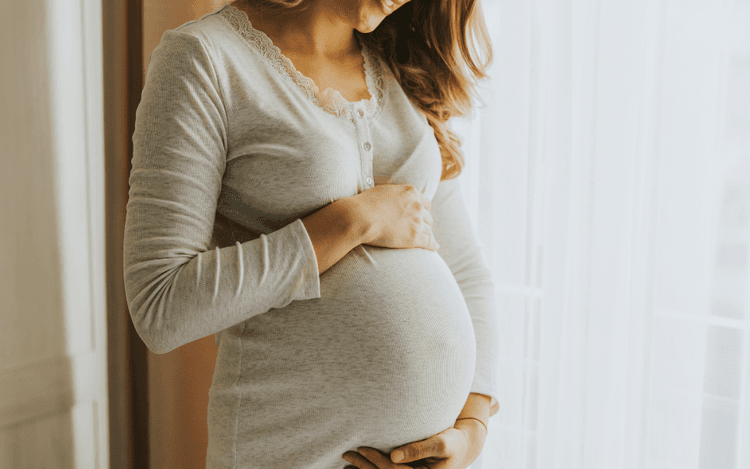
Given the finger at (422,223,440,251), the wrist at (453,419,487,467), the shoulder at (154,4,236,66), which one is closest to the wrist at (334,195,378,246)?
the finger at (422,223,440,251)

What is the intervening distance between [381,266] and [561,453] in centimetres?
82

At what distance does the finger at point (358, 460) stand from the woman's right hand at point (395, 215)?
312 millimetres

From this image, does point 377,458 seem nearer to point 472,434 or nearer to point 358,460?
point 358,460

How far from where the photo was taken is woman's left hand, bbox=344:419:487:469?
83 centimetres

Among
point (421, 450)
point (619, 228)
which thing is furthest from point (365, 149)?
point (619, 228)

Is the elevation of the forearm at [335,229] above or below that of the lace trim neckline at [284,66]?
below

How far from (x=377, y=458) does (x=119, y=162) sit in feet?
2.85

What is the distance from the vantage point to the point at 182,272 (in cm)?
73

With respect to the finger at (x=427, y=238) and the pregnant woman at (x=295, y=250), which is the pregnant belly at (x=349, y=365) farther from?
the finger at (x=427, y=238)

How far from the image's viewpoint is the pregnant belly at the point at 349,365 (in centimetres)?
80

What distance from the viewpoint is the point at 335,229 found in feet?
2.60

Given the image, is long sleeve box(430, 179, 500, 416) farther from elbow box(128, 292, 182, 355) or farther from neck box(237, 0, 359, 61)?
elbow box(128, 292, 182, 355)

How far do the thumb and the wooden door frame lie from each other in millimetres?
764

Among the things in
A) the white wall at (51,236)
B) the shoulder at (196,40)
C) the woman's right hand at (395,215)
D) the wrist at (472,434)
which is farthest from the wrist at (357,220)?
the white wall at (51,236)
